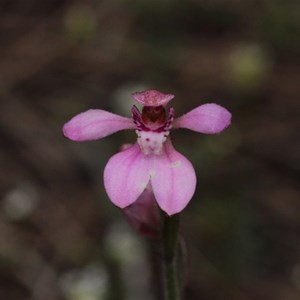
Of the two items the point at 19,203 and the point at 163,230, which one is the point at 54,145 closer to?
the point at 19,203

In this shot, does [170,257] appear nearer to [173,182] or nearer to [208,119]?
[173,182]

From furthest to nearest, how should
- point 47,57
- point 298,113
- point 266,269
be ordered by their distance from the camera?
point 47,57, point 298,113, point 266,269

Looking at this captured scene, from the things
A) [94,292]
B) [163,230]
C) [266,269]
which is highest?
[163,230]

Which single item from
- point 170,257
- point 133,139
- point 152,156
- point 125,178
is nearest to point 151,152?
point 152,156

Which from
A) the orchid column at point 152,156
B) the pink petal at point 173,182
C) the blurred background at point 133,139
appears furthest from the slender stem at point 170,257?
the blurred background at point 133,139

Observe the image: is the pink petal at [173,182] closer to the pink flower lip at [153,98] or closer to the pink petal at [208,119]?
the pink petal at [208,119]

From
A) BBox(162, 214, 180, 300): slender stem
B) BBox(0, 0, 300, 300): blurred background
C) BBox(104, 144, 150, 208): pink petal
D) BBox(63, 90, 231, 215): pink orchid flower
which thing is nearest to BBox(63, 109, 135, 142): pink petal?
BBox(63, 90, 231, 215): pink orchid flower

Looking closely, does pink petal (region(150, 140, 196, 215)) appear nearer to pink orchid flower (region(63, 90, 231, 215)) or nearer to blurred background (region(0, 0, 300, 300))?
pink orchid flower (region(63, 90, 231, 215))

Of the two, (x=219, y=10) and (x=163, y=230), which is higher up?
(x=163, y=230)

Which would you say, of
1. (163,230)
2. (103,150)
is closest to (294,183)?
(103,150)
